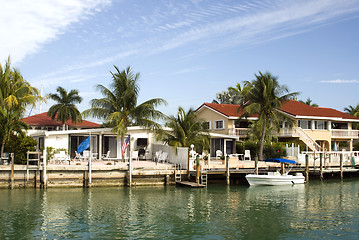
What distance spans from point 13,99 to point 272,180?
20.4 meters

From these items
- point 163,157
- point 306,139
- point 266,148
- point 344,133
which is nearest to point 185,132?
point 163,157

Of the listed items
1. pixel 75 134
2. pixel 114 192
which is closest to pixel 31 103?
pixel 75 134

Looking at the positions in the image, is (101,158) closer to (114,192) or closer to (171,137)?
(171,137)

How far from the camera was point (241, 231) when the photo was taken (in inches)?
634

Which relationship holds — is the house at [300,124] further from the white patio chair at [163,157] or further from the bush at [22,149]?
the bush at [22,149]

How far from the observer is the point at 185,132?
33906mm

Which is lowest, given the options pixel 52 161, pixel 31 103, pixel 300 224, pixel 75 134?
pixel 300 224

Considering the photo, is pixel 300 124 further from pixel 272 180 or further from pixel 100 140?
pixel 100 140

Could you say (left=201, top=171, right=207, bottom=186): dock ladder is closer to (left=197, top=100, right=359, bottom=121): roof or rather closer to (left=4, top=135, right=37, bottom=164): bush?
(left=4, top=135, right=37, bottom=164): bush

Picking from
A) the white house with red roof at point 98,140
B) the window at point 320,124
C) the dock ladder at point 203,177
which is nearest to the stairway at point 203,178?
the dock ladder at point 203,177

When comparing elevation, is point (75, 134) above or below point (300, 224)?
above

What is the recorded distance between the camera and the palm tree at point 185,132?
33.7m

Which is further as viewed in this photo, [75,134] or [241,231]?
[75,134]

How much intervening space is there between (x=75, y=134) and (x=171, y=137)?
8.08 meters
